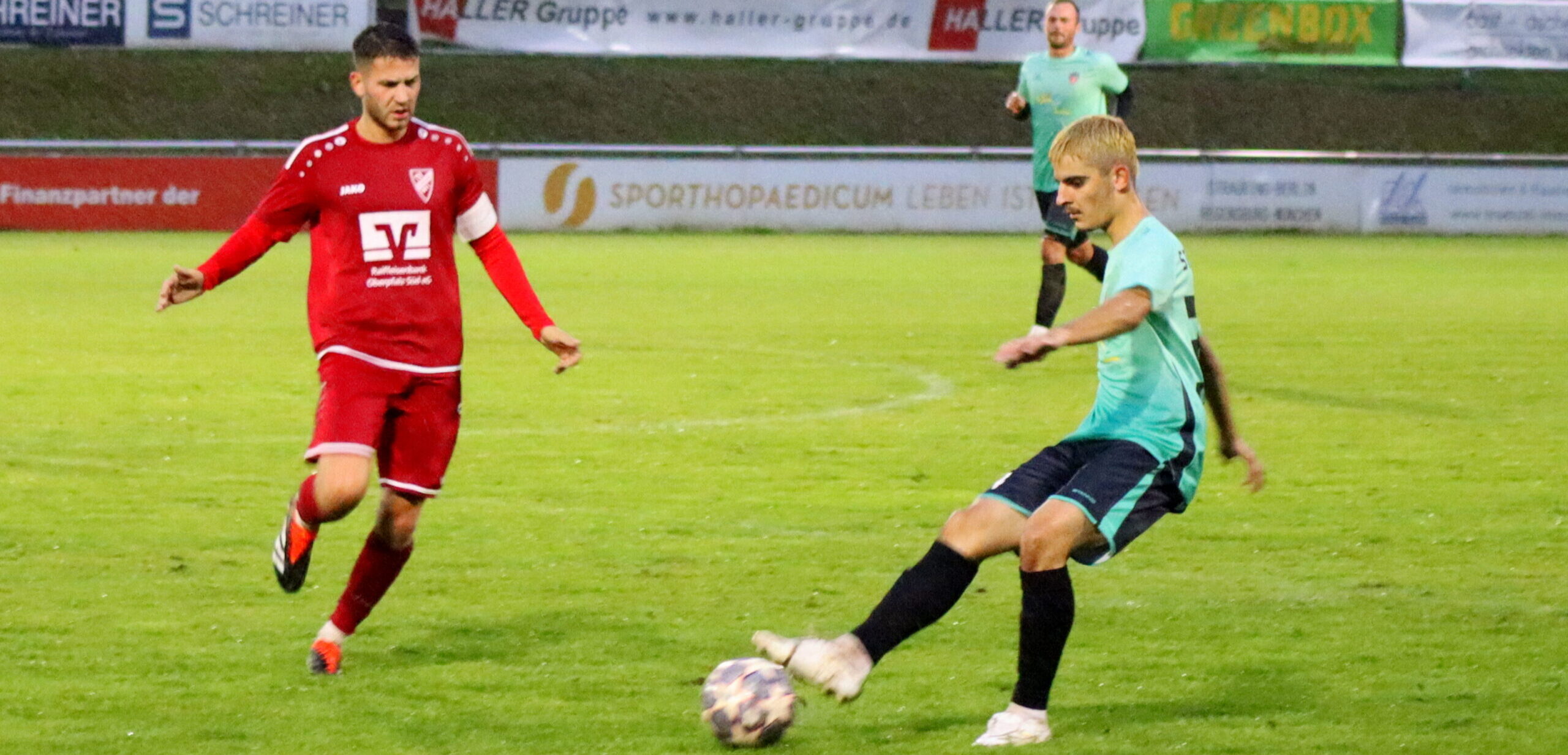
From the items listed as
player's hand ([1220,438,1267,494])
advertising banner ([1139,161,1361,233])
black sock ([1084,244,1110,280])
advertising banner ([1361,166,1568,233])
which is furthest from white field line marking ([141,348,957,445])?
advertising banner ([1361,166,1568,233])

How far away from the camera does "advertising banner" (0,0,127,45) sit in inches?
1072

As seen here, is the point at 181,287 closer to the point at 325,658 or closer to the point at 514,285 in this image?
the point at 514,285

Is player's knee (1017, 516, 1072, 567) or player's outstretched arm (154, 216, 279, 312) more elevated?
player's outstretched arm (154, 216, 279, 312)

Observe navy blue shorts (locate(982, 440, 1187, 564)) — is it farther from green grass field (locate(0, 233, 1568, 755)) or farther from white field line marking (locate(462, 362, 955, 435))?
white field line marking (locate(462, 362, 955, 435))

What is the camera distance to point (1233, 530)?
7234 millimetres

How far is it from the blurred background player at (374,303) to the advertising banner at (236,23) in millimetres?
22518

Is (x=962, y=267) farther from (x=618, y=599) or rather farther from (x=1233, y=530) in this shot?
(x=618, y=599)

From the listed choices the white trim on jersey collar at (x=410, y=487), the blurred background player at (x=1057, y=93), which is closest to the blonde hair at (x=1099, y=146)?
the white trim on jersey collar at (x=410, y=487)

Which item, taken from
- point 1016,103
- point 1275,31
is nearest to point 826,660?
point 1016,103

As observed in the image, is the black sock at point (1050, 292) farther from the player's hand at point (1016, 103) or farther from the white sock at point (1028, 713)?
the white sock at point (1028, 713)

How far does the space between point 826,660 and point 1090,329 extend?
0.92 m

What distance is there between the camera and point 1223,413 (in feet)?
16.1

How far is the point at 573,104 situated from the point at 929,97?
6.94 metres

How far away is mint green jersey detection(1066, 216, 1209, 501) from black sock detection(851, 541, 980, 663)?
439 millimetres
